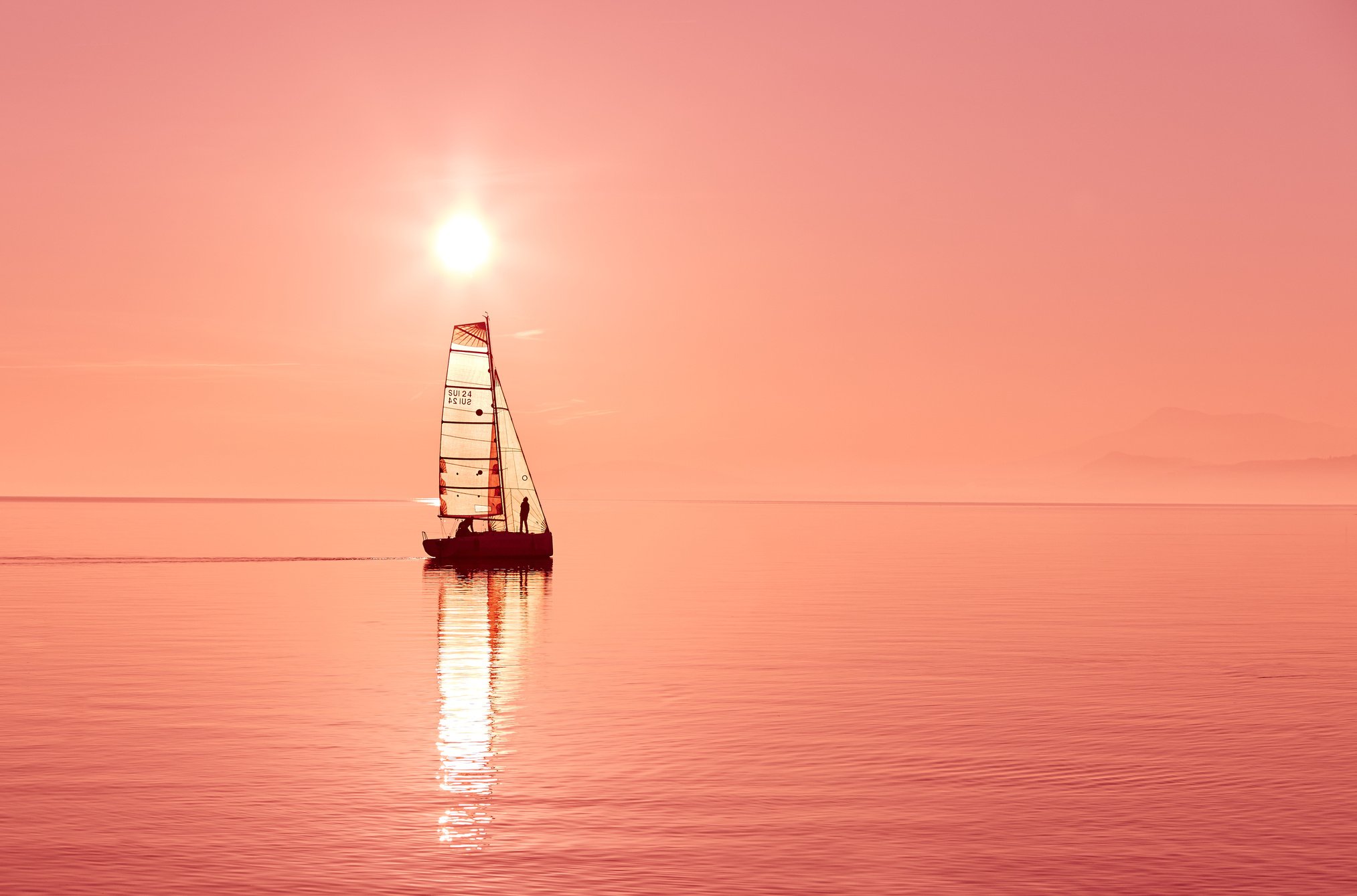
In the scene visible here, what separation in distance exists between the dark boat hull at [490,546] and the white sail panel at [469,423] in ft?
8.61

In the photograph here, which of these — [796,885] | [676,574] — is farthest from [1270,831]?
[676,574]

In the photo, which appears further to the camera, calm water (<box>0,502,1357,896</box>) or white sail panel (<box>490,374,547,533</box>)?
white sail panel (<box>490,374,547,533</box>)

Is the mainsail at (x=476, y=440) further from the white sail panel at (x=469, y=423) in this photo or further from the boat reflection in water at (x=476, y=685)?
the boat reflection in water at (x=476, y=685)

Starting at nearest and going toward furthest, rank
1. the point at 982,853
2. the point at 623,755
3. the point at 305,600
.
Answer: the point at 982,853
the point at 623,755
the point at 305,600

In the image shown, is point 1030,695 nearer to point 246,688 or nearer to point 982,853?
point 982,853

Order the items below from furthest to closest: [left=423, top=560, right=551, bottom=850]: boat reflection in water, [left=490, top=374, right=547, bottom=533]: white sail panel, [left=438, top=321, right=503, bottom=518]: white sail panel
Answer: [left=490, top=374, right=547, bottom=533]: white sail panel
[left=438, top=321, right=503, bottom=518]: white sail panel
[left=423, top=560, right=551, bottom=850]: boat reflection in water

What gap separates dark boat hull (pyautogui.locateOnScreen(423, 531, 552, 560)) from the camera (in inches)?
3971

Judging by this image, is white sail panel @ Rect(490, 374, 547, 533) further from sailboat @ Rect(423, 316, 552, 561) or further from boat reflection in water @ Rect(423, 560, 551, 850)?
boat reflection in water @ Rect(423, 560, 551, 850)

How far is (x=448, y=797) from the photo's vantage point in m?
24.5

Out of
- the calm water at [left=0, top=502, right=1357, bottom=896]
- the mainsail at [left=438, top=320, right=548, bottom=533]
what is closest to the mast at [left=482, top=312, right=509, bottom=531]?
the mainsail at [left=438, top=320, right=548, bottom=533]

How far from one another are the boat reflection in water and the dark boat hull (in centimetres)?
1117

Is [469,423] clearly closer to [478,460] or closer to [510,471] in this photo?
[478,460]

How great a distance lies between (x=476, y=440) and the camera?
334ft

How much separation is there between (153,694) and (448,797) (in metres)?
16.7
